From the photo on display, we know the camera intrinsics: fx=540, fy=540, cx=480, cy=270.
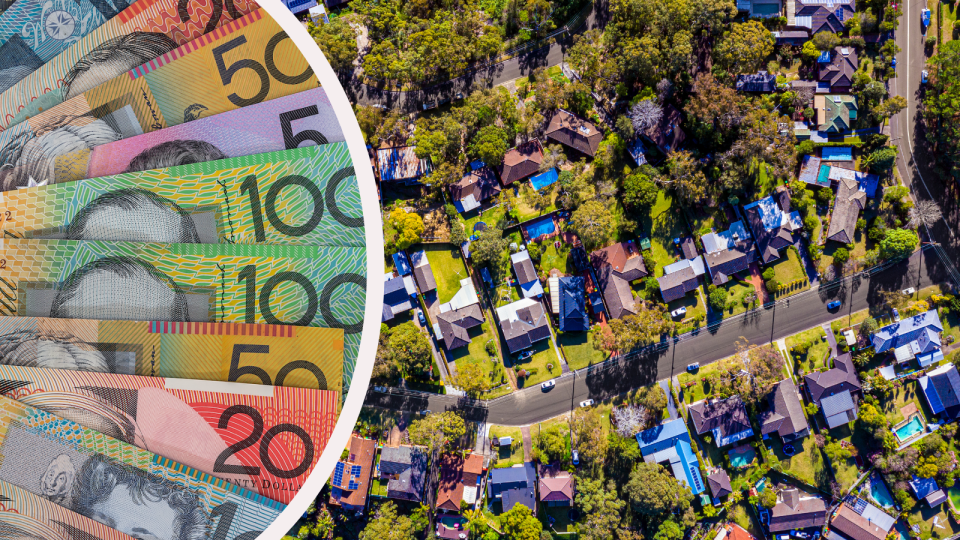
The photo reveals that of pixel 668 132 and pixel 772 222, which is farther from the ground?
pixel 668 132

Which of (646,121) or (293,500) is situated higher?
(646,121)

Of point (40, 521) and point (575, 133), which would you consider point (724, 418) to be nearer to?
point (575, 133)

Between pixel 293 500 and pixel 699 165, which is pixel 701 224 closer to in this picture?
pixel 699 165

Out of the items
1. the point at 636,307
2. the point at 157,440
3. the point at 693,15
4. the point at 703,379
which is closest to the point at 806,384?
the point at 703,379

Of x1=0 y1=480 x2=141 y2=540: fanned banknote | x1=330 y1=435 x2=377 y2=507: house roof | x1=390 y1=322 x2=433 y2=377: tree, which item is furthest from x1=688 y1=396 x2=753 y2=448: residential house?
x1=0 y1=480 x2=141 y2=540: fanned banknote

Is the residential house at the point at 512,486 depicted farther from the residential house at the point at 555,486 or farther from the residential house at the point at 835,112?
the residential house at the point at 835,112

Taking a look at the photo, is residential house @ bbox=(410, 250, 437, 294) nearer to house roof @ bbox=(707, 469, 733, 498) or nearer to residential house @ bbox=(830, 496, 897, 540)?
house roof @ bbox=(707, 469, 733, 498)

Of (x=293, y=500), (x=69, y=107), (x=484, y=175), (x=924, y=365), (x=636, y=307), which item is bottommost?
(x=924, y=365)

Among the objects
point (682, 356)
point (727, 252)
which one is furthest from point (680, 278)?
point (682, 356)
